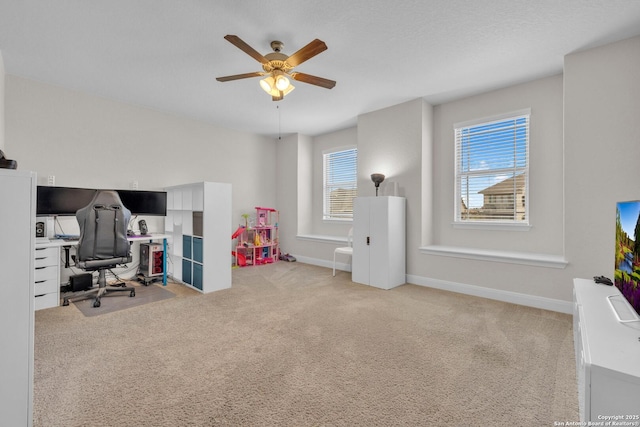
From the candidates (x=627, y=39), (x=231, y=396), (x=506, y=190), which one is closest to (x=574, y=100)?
(x=627, y=39)

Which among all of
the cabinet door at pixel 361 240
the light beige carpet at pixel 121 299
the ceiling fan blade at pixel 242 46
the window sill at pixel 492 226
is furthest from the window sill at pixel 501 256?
A: the light beige carpet at pixel 121 299

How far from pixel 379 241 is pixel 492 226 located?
5.16 feet

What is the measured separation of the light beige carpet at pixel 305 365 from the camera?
157 centimetres

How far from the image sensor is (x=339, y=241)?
5.36 meters

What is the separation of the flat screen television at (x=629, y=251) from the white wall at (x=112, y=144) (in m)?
5.47

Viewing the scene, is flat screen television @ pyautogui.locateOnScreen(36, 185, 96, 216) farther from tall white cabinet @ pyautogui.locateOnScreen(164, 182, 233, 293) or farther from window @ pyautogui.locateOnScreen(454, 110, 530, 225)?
window @ pyautogui.locateOnScreen(454, 110, 530, 225)

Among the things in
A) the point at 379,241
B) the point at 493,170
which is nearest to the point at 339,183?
the point at 379,241

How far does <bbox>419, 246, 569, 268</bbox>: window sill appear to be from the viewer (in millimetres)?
3156

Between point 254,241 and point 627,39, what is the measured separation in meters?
5.75

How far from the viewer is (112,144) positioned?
170 inches

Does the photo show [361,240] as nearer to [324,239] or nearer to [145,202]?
[324,239]

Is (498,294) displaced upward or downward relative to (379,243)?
downward

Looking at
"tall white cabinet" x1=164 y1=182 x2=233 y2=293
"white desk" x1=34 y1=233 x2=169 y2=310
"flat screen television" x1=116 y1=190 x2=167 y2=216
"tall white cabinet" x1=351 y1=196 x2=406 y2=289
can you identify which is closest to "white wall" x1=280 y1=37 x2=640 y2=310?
"tall white cabinet" x1=351 y1=196 x2=406 y2=289

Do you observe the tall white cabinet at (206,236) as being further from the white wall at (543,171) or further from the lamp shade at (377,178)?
the white wall at (543,171)
